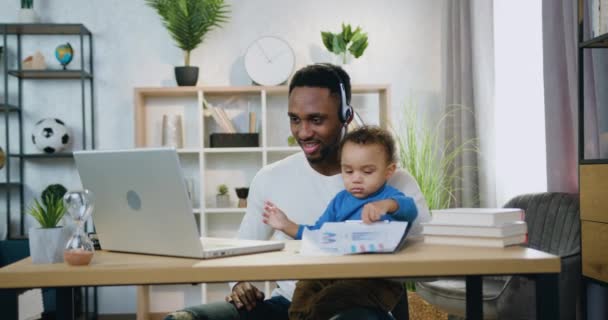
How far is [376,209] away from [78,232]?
2.01 feet

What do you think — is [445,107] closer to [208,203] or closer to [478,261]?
[208,203]

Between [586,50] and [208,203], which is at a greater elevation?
[586,50]

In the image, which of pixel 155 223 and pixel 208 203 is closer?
pixel 155 223

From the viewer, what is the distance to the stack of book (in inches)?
58.1

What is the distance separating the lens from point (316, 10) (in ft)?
15.9

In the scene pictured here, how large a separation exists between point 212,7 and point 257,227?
2.68m

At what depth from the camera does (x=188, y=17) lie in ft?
14.4

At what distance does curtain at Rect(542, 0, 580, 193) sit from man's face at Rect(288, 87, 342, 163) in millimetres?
1470

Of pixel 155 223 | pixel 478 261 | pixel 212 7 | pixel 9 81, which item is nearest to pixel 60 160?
pixel 9 81

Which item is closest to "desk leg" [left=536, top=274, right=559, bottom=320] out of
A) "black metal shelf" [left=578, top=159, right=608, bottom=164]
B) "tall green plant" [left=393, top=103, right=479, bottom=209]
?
"black metal shelf" [left=578, top=159, right=608, bottom=164]

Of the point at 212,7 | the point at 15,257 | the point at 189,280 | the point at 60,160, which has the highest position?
the point at 212,7

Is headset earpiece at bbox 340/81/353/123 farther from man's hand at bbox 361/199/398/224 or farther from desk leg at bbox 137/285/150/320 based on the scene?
desk leg at bbox 137/285/150/320

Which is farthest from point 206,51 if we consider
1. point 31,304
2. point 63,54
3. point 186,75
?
point 31,304

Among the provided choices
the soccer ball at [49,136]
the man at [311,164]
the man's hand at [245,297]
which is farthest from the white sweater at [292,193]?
the soccer ball at [49,136]
